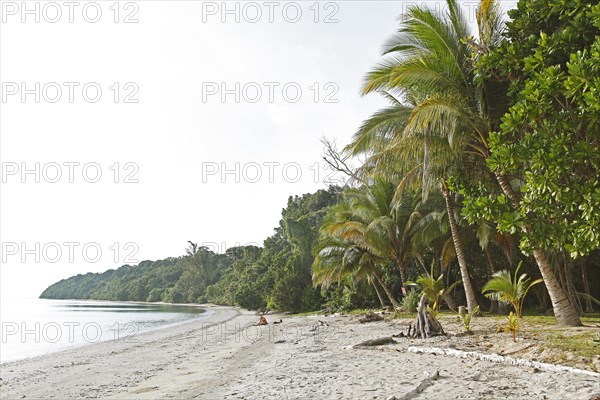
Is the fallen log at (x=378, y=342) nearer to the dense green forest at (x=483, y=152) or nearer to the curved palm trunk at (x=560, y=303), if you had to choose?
the dense green forest at (x=483, y=152)

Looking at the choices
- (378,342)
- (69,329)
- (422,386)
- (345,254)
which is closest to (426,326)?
(378,342)

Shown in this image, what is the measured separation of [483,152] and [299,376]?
6576mm

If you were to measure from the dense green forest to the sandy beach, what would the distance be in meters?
2.13

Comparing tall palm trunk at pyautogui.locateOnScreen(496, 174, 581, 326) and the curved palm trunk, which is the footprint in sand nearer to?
tall palm trunk at pyautogui.locateOnScreen(496, 174, 581, 326)

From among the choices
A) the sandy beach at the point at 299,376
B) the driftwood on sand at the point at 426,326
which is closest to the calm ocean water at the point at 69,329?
the sandy beach at the point at 299,376

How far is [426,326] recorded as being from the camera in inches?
409

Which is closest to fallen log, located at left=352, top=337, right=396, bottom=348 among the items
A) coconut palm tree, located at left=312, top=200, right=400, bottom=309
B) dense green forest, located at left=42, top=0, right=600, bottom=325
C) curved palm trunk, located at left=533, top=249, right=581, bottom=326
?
dense green forest, located at left=42, top=0, right=600, bottom=325

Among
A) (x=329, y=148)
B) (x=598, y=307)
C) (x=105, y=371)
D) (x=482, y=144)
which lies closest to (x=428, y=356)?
(x=482, y=144)

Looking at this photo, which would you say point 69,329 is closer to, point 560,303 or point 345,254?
point 345,254

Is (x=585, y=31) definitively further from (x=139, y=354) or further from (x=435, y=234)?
(x=139, y=354)

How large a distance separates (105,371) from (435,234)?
1308 cm

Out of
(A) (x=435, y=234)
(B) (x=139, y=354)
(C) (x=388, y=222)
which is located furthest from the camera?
(C) (x=388, y=222)

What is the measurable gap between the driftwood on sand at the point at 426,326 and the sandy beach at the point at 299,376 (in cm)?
46

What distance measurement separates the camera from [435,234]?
18094mm
